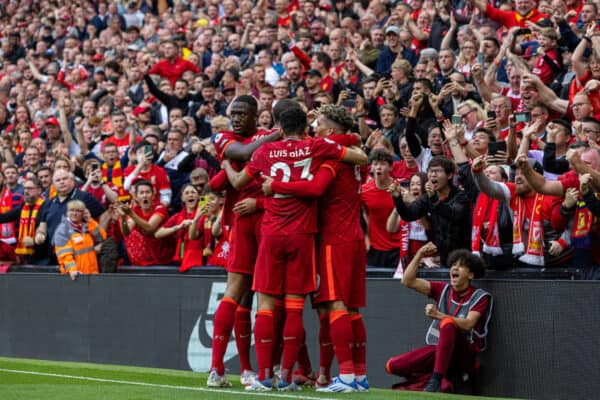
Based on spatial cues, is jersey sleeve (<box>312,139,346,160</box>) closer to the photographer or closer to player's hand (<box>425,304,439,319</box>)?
player's hand (<box>425,304,439,319</box>)

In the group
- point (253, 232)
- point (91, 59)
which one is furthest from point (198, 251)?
point (91, 59)

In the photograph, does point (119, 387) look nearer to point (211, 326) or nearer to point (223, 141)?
point (223, 141)

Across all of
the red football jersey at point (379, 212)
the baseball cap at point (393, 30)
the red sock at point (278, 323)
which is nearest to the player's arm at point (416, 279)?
the red sock at point (278, 323)

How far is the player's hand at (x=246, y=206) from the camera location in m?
9.17

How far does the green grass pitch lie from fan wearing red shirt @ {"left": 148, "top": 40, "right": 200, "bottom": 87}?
8271 mm

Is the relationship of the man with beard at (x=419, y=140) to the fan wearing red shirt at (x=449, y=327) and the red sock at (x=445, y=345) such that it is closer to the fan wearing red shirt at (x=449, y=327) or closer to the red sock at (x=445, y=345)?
the fan wearing red shirt at (x=449, y=327)

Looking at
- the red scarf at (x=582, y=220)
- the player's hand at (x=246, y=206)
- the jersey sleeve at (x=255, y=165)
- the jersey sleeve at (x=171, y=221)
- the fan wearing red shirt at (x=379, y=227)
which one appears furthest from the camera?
the jersey sleeve at (x=171, y=221)

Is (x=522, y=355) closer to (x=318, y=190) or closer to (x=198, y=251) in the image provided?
(x=318, y=190)

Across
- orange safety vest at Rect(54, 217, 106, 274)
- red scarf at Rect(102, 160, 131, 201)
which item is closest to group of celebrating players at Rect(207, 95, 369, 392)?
orange safety vest at Rect(54, 217, 106, 274)

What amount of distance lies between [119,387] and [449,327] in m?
2.92

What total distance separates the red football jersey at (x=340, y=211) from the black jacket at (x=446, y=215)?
1.64m

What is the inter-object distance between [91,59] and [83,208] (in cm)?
1079

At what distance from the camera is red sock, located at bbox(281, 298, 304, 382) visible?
8562 mm

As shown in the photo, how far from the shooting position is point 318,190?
853cm
